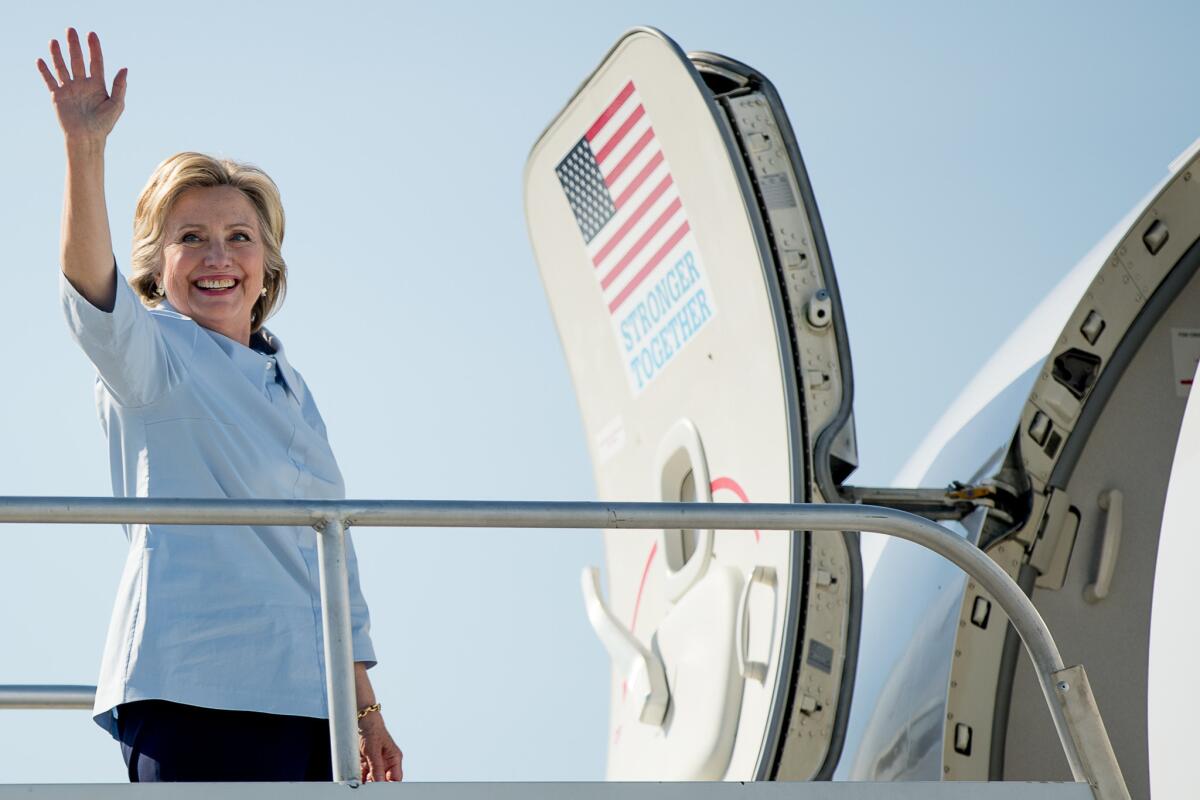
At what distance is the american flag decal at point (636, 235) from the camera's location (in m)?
5.73

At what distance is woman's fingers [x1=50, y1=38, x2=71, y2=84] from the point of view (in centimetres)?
316

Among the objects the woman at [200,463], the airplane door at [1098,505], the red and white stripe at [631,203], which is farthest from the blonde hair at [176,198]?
the airplane door at [1098,505]

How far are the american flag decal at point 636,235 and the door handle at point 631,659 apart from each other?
2.54 feet

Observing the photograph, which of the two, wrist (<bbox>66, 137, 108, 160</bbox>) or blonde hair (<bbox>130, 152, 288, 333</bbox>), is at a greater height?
blonde hair (<bbox>130, 152, 288, 333</bbox>)

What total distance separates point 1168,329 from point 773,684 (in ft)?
5.13

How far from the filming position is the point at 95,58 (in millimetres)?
3189

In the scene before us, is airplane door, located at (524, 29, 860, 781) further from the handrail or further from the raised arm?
the raised arm

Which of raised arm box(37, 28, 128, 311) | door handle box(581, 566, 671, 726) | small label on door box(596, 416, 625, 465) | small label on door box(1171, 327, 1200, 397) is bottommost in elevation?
door handle box(581, 566, 671, 726)

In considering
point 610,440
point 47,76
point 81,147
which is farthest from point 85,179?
point 610,440

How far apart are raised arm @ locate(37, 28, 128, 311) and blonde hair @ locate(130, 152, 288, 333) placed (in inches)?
16.6

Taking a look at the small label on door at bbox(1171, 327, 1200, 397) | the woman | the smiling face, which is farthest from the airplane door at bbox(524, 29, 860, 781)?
the smiling face

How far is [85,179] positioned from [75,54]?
27 cm

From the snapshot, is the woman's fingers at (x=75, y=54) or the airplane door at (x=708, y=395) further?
the airplane door at (x=708, y=395)

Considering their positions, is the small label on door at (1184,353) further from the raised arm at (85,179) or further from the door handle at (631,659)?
the raised arm at (85,179)
